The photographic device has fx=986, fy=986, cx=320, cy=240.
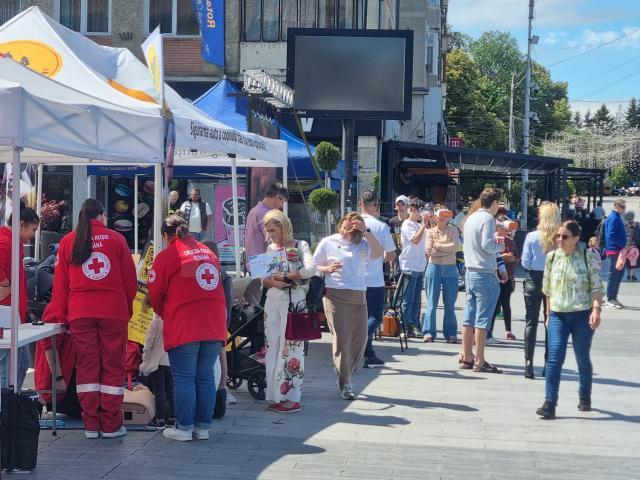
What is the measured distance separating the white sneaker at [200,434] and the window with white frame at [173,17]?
20.6 m

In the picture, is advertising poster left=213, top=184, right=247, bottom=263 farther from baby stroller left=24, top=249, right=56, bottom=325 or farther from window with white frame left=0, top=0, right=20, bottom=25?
baby stroller left=24, top=249, right=56, bottom=325

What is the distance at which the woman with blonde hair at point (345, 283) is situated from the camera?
8.93 m

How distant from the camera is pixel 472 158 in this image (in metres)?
32.6

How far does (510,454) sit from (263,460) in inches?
71.5

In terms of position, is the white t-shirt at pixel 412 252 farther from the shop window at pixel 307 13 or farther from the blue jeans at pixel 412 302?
the shop window at pixel 307 13

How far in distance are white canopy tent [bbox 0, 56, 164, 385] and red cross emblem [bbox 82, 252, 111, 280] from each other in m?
0.50

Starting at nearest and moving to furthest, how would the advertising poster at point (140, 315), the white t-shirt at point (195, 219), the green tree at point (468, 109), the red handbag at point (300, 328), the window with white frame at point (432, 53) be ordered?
the advertising poster at point (140, 315)
the red handbag at point (300, 328)
the white t-shirt at point (195, 219)
the window with white frame at point (432, 53)
the green tree at point (468, 109)

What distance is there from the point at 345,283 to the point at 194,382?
2.17 meters

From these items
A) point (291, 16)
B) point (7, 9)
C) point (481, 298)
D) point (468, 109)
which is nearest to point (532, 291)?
point (481, 298)

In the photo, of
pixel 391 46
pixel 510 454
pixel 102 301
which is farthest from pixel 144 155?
pixel 391 46

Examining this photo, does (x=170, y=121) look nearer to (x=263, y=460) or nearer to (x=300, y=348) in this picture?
(x=300, y=348)

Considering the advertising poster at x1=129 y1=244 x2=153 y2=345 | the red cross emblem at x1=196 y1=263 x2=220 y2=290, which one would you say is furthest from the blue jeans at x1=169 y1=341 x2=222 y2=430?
the advertising poster at x1=129 y1=244 x2=153 y2=345

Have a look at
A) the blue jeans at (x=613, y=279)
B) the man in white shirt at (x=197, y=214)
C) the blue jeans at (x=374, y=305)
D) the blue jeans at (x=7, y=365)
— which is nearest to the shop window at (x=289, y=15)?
the man in white shirt at (x=197, y=214)

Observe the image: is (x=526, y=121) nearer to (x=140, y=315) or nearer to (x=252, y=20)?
(x=252, y=20)
